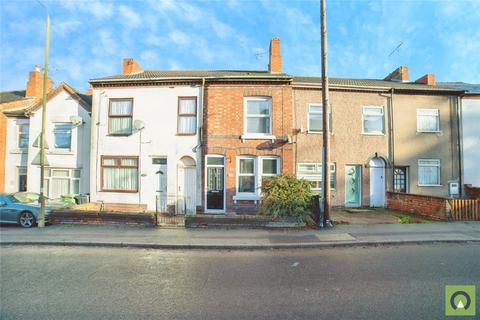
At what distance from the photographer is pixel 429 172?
48.8 ft

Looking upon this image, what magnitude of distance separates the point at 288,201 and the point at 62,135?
47.2 feet

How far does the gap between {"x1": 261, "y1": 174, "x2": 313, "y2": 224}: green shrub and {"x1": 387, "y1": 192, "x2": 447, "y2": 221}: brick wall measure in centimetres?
589

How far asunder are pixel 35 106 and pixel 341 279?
19.1 meters

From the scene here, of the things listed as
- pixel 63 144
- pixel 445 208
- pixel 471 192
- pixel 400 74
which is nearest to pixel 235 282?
pixel 445 208

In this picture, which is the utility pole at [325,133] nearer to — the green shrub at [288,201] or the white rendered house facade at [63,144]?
the green shrub at [288,201]

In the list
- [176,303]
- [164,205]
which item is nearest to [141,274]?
[176,303]

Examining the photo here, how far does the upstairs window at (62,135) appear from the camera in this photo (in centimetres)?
1491

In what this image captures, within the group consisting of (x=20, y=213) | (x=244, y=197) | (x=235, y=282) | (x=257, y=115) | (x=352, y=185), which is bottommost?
(x=235, y=282)

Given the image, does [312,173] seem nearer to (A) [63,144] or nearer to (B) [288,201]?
(B) [288,201]

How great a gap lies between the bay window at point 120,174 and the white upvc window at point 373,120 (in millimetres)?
13697

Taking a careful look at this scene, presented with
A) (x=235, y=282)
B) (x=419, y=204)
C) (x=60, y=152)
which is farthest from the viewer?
(x=60, y=152)

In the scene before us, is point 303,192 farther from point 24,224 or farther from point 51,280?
point 24,224

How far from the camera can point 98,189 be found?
531 inches

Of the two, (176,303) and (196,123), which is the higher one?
(196,123)
